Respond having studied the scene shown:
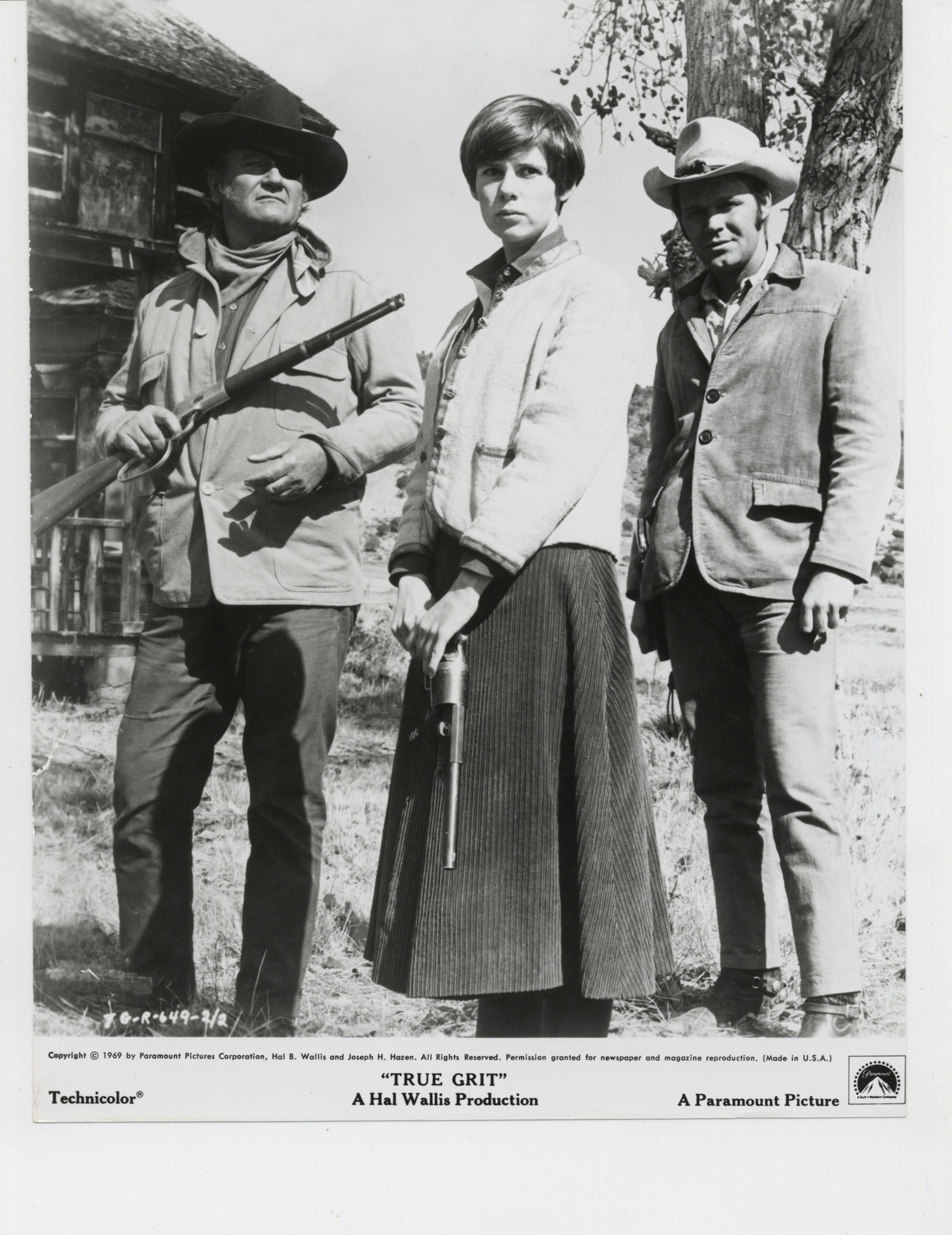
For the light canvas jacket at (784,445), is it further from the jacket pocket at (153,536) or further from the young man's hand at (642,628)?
the jacket pocket at (153,536)

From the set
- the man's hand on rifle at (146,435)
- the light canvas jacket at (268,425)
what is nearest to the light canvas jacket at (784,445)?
the light canvas jacket at (268,425)

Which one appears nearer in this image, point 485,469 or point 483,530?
point 483,530

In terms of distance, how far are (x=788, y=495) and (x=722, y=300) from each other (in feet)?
1.72

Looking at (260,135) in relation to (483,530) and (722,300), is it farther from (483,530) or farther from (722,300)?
(483,530)

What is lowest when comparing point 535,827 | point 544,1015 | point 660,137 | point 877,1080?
point 877,1080

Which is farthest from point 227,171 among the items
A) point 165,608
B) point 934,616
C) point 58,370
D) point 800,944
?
point 800,944

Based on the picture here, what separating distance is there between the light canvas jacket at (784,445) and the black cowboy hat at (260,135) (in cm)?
107

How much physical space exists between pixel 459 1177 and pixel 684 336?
2.04m

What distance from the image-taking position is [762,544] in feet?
9.05

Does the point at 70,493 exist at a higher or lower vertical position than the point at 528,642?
higher

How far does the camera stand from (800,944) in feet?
8.88

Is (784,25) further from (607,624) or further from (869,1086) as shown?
(869,1086)

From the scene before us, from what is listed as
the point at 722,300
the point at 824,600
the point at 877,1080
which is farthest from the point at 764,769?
the point at 722,300

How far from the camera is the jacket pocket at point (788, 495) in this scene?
2752 mm
